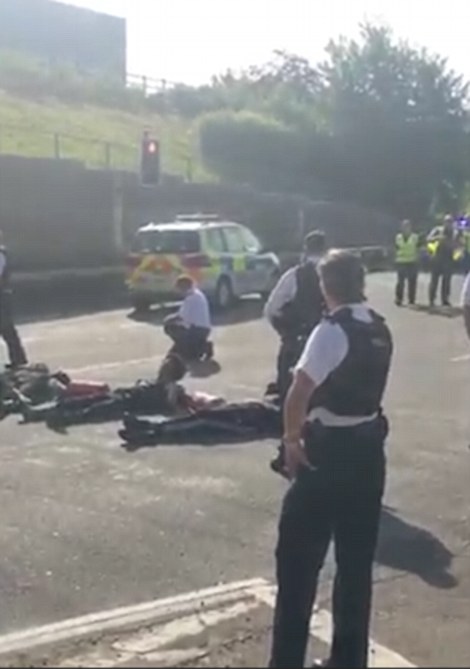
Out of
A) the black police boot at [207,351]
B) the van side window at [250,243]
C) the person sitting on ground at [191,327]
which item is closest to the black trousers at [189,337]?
the person sitting on ground at [191,327]

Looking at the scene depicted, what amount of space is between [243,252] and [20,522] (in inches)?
670

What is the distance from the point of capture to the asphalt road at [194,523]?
7.01 m

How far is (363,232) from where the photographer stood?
151 feet

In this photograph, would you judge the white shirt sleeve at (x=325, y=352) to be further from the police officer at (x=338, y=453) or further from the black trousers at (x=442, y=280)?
the black trousers at (x=442, y=280)

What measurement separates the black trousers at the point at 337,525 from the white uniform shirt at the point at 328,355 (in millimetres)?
43

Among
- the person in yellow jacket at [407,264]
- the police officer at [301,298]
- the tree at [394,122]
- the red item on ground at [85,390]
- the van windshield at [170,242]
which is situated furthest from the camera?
the tree at [394,122]

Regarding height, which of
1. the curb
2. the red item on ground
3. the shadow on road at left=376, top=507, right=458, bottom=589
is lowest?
the red item on ground

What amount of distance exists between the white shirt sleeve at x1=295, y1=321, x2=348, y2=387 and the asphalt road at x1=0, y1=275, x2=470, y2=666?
1.08m

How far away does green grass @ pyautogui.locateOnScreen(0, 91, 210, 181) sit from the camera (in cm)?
4012

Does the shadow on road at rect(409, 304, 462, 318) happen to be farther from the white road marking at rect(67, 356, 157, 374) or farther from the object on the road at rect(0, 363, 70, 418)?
the object on the road at rect(0, 363, 70, 418)

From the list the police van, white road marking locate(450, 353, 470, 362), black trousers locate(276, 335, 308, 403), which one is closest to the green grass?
the police van

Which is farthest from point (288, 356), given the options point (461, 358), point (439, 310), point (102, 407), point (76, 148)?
point (76, 148)

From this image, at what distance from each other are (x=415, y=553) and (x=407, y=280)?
1867 centimetres

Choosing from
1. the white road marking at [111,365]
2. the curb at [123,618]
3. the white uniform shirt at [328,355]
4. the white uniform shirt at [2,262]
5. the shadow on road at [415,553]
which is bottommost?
the white road marking at [111,365]
